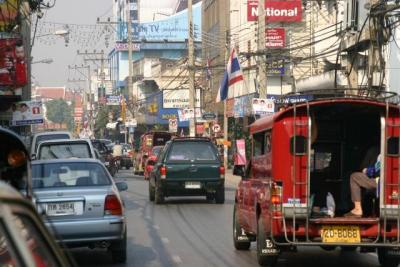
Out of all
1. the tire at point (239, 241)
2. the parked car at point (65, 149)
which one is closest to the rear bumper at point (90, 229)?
the tire at point (239, 241)

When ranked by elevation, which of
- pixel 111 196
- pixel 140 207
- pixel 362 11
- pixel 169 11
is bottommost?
pixel 140 207

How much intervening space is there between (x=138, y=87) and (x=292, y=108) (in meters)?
92.3

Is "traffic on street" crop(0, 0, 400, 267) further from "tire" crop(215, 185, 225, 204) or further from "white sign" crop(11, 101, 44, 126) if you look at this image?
"white sign" crop(11, 101, 44, 126)

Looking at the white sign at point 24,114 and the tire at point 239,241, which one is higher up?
the white sign at point 24,114

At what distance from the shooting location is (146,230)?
56.5 ft

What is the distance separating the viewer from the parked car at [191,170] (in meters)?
23.7

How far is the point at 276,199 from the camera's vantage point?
1098 centimetres

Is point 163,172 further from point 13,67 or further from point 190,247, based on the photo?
point 13,67

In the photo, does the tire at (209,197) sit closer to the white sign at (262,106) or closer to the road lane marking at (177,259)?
the white sign at (262,106)

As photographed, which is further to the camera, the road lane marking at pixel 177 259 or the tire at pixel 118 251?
the road lane marking at pixel 177 259

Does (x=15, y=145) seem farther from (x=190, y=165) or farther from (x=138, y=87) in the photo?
(x=138, y=87)

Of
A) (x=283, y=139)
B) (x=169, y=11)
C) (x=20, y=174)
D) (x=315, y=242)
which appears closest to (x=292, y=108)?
(x=283, y=139)

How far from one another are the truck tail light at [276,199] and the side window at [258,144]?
1.42 m

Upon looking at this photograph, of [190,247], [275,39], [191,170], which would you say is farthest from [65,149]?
[275,39]
